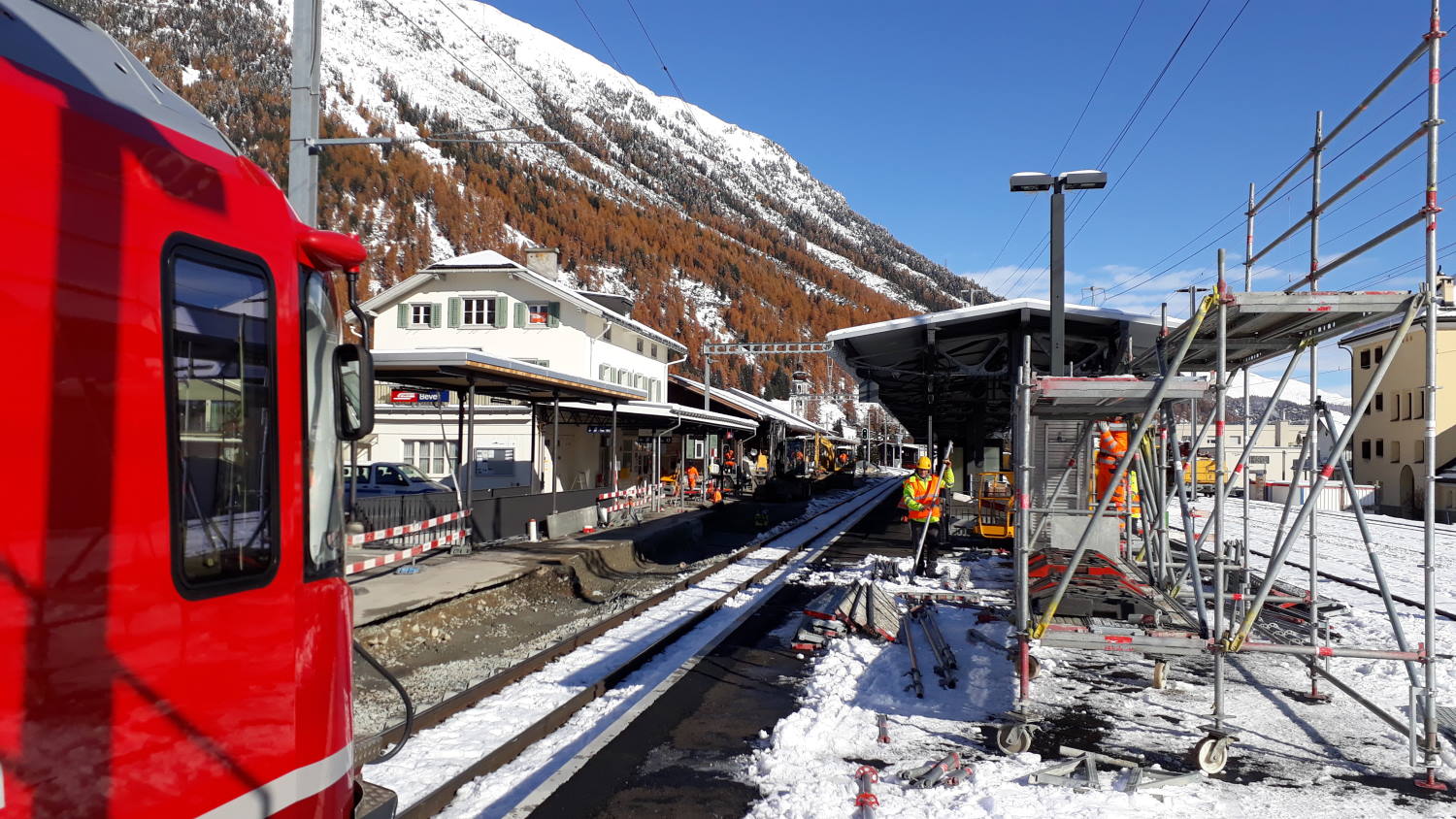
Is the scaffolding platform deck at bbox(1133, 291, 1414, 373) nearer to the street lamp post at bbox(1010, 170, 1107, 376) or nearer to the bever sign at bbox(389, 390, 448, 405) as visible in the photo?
the street lamp post at bbox(1010, 170, 1107, 376)

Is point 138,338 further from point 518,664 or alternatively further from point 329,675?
point 518,664

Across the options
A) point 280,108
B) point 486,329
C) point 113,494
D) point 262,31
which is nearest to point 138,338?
point 113,494

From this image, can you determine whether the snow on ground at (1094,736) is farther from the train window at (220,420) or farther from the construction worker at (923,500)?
the construction worker at (923,500)

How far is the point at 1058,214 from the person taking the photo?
10688 mm

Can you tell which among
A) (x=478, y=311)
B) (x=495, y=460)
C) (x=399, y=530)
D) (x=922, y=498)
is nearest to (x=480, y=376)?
(x=399, y=530)

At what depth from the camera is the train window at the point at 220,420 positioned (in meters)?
2.76

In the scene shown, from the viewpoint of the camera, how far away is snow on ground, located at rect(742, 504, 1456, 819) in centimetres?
538

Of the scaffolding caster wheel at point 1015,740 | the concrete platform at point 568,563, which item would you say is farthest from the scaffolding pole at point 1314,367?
the concrete platform at point 568,563

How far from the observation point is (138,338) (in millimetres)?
2633

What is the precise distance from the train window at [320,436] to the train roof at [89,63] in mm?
645

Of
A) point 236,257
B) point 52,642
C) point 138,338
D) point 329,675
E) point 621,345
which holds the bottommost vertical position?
point 329,675

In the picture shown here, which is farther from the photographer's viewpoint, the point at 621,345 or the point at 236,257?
the point at 621,345

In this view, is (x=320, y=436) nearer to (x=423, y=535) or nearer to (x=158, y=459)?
(x=158, y=459)

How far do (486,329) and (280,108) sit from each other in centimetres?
11811
